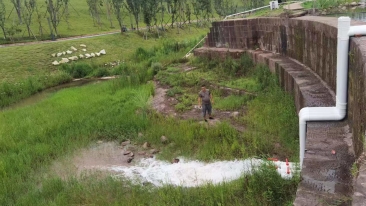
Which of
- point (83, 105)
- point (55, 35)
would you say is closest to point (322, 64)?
point (83, 105)

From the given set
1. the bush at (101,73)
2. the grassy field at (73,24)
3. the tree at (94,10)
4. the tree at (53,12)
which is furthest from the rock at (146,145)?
the tree at (94,10)

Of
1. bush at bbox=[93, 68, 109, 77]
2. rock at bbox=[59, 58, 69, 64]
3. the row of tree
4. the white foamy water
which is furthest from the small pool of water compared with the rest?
the row of tree

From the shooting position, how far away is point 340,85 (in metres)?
5.30

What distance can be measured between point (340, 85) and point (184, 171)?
160 inches

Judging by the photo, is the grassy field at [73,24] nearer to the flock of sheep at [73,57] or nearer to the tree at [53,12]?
the tree at [53,12]

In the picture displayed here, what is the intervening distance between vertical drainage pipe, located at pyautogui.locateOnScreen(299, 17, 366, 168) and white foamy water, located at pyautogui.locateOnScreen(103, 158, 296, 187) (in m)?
1.82

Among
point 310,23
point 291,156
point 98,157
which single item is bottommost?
point 98,157

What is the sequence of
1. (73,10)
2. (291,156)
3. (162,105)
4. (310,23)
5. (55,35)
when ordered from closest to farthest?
1. (291,156)
2. (310,23)
3. (162,105)
4. (55,35)
5. (73,10)

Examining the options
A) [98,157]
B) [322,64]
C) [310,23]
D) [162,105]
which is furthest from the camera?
[162,105]

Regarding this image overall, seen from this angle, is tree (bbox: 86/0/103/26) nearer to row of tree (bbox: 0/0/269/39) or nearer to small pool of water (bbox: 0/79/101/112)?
row of tree (bbox: 0/0/269/39)

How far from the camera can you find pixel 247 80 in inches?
516

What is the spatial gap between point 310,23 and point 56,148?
7485 mm

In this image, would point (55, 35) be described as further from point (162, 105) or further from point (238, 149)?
point (238, 149)

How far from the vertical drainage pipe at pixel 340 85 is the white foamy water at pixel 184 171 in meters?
1.82
